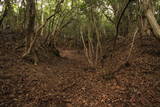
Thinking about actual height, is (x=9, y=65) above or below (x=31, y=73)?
above

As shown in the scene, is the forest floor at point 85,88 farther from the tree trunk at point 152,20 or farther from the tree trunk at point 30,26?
the tree trunk at point 152,20

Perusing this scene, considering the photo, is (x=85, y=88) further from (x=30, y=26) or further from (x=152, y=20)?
(x=30, y=26)

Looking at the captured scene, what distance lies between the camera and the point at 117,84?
5441 millimetres

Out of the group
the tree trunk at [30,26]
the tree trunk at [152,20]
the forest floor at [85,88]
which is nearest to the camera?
the tree trunk at [152,20]

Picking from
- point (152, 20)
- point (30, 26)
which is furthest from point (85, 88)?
point (30, 26)

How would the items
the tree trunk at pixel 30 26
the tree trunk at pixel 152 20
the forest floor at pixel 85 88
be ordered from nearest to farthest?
the tree trunk at pixel 152 20 < the forest floor at pixel 85 88 < the tree trunk at pixel 30 26

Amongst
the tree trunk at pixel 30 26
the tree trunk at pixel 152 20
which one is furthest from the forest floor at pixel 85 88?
the tree trunk at pixel 152 20

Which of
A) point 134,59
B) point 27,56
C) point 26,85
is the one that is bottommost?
point 26,85

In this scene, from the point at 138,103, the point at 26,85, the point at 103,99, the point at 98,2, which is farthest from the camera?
→ the point at 98,2

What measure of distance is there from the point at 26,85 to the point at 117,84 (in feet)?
13.1

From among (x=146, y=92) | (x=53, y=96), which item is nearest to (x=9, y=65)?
(x=53, y=96)

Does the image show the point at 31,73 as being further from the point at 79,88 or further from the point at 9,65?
the point at 79,88

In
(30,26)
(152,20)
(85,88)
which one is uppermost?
(30,26)

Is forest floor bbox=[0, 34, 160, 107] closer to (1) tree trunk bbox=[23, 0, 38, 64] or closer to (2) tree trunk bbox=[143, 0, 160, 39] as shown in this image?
(1) tree trunk bbox=[23, 0, 38, 64]
